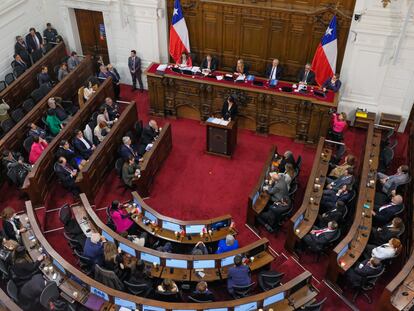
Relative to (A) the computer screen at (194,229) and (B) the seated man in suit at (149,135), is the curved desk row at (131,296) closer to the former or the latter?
(A) the computer screen at (194,229)

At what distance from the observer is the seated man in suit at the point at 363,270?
755 cm

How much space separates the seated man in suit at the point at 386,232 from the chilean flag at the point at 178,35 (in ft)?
23.9

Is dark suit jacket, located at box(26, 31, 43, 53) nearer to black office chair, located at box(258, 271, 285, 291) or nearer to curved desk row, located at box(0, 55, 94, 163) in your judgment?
curved desk row, located at box(0, 55, 94, 163)

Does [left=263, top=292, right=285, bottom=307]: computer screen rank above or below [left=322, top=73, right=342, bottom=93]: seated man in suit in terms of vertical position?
below

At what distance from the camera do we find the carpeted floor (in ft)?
29.0

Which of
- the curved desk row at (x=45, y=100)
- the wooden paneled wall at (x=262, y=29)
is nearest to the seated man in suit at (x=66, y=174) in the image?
the curved desk row at (x=45, y=100)

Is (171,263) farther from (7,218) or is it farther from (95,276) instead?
(7,218)

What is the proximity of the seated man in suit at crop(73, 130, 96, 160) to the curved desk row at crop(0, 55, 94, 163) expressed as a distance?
1362 mm

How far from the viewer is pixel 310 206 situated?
900 centimetres

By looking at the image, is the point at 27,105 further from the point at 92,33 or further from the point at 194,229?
the point at 194,229

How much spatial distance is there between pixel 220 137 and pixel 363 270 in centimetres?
481

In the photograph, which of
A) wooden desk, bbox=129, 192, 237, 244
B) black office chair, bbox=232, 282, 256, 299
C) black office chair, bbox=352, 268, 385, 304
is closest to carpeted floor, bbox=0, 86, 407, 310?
black office chair, bbox=352, 268, 385, 304

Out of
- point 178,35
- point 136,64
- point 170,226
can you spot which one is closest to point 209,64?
point 178,35

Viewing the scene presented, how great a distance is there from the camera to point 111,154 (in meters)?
10.7
